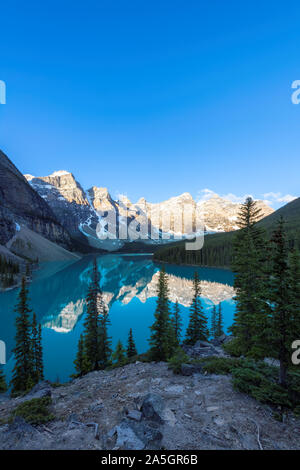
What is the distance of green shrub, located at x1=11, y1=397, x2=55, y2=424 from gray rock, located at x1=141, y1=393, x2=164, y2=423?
11.0 ft

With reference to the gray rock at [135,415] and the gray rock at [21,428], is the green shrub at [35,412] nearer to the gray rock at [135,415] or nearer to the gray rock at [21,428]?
the gray rock at [21,428]

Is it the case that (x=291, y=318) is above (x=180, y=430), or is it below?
above

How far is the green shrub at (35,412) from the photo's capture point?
22.2 feet

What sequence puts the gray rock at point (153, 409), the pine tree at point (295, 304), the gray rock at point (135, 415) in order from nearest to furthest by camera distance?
the gray rock at point (153, 409)
the gray rock at point (135, 415)
the pine tree at point (295, 304)

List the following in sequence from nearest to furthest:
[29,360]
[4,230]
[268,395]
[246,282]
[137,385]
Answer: [268,395] → [137,385] → [246,282] → [29,360] → [4,230]

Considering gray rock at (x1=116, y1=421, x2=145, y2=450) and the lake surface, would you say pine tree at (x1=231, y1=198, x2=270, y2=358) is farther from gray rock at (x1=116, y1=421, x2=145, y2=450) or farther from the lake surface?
the lake surface

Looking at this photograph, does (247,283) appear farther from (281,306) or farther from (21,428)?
(21,428)

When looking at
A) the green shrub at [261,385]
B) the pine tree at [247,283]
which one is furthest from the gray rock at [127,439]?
the pine tree at [247,283]

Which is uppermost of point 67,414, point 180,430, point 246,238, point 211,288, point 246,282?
point 246,238

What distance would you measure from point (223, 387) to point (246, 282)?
797 cm

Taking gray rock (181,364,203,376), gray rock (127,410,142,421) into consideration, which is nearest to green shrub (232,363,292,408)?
gray rock (181,364,203,376)

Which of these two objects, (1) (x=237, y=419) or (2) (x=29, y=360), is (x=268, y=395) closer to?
(1) (x=237, y=419)
